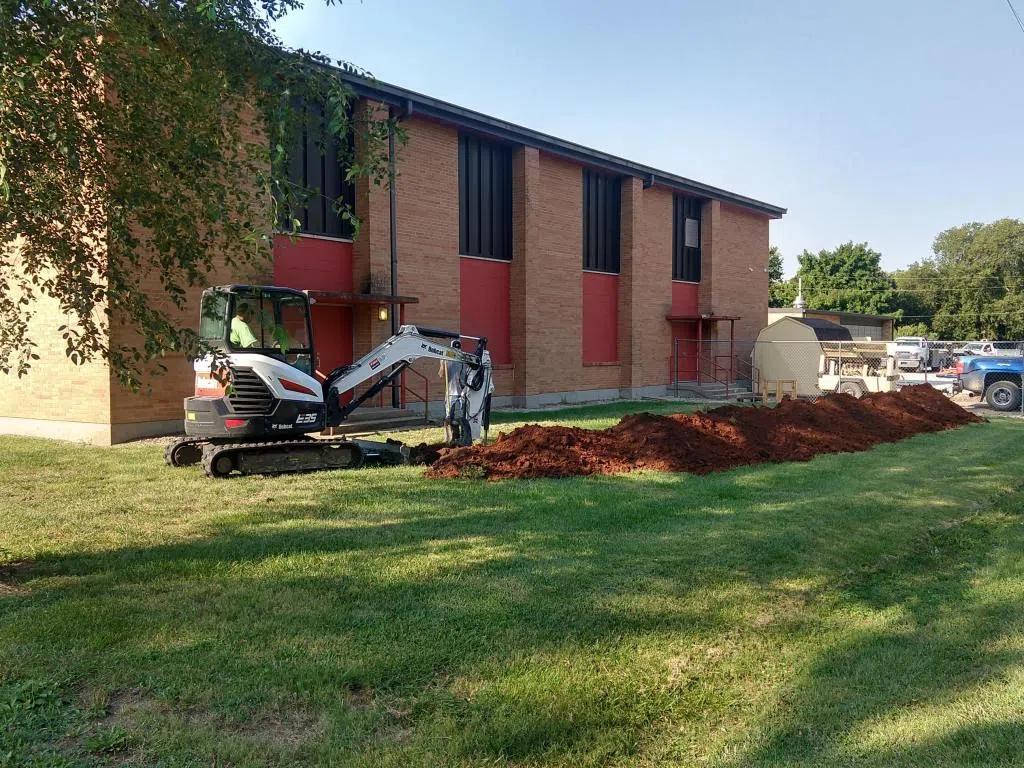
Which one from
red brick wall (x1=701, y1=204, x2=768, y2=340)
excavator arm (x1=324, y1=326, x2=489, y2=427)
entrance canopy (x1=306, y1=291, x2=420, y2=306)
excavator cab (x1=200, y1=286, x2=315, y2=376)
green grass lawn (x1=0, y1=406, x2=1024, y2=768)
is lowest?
green grass lawn (x1=0, y1=406, x2=1024, y2=768)

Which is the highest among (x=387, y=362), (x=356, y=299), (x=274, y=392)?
(x=356, y=299)

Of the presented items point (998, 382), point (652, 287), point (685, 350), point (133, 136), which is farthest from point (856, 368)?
point (133, 136)

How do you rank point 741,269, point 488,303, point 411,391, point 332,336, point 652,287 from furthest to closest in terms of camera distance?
point 741,269, point 652,287, point 488,303, point 411,391, point 332,336

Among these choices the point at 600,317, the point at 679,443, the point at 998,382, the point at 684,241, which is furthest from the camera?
the point at 684,241

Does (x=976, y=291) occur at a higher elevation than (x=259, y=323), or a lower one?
higher

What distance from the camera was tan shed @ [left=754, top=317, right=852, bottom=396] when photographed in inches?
1040

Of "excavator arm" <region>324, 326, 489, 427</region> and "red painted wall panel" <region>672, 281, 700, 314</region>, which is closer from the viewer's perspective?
"excavator arm" <region>324, 326, 489, 427</region>

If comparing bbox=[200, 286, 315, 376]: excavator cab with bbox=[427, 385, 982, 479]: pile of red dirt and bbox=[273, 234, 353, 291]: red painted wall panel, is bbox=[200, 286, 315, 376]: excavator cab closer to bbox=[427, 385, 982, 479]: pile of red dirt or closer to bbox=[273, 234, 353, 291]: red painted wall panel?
bbox=[427, 385, 982, 479]: pile of red dirt

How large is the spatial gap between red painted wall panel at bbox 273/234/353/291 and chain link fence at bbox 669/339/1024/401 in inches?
579

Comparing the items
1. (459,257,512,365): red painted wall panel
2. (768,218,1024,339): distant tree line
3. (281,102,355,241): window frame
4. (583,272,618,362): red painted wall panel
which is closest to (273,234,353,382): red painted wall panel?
(281,102,355,241): window frame

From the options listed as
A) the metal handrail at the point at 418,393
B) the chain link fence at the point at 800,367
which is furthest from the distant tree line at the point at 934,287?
the metal handrail at the point at 418,393

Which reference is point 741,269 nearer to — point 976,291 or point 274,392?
point 274,392

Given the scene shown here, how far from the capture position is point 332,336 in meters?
18.6

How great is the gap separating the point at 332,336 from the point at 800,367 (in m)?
16.8
